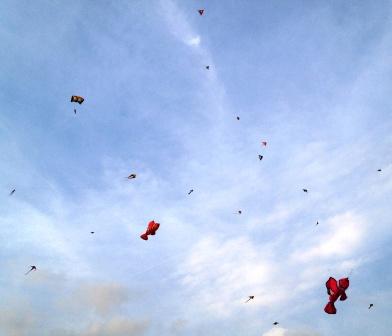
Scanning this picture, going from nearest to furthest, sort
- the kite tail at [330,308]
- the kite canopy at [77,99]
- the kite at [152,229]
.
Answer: the kite tail at [330,308], the kite at [152,229], the kite canopy at [77,99]

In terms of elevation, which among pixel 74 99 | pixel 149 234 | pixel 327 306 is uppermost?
pixel 74 99

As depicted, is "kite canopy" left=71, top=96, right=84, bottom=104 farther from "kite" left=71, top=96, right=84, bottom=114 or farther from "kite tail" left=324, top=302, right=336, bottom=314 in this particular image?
"kite tail" left=324, top=302, right=336, bottom=314

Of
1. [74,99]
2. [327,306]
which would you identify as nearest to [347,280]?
[327,306]

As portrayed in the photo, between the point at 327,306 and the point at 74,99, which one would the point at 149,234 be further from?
the point at 74,99

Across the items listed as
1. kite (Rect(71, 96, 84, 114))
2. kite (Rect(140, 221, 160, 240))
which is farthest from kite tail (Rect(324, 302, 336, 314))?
kite (Rect(71, 96, 84, 114))

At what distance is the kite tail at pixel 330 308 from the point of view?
42.0 feet

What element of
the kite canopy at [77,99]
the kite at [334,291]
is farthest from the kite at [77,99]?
the kite at [334,291]

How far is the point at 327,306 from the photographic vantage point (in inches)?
515

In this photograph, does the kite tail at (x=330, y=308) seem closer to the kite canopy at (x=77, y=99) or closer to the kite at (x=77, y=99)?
the kite at (x=77, y=99)

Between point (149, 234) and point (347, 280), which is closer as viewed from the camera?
point (347, 280)

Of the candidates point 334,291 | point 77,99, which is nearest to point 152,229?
point 334,291

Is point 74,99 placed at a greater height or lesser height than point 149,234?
greater

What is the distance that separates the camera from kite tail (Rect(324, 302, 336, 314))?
42.0 feet

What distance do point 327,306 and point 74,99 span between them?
25437 mm
